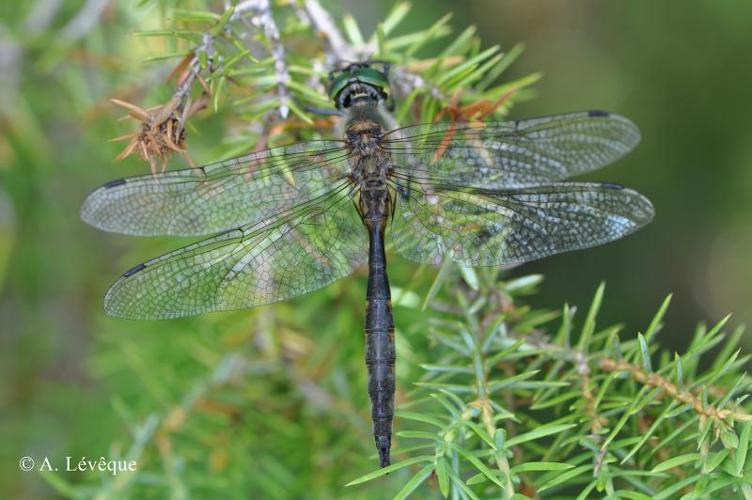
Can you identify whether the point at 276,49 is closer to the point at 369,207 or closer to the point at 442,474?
the point at 369,207

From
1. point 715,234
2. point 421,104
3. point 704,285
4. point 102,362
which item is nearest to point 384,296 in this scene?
point 421,104

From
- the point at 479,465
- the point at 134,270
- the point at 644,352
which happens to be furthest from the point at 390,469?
the point at 134,270

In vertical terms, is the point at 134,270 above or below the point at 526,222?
above

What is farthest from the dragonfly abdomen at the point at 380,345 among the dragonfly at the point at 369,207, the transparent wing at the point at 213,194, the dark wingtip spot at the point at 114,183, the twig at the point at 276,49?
the dark wingtip spot at the point at 114,183

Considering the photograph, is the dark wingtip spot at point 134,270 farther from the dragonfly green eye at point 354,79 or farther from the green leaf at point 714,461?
the green leaf at point 714,461

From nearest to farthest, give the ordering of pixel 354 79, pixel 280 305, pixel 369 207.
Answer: pixel 354 79 → pixel 369 207 → pixel 280 305

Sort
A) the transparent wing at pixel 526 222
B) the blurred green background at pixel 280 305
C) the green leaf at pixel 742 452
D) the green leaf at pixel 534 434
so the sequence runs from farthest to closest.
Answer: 1. the blurred green background at pixel 280 305
2. the transparent wing at pixel 526 222
3. the green leaf at pixel 534 434
4. the green leaf at pixel 742 452

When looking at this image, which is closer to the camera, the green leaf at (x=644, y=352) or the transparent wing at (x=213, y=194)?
the green leaf at (x=644, y=352)
